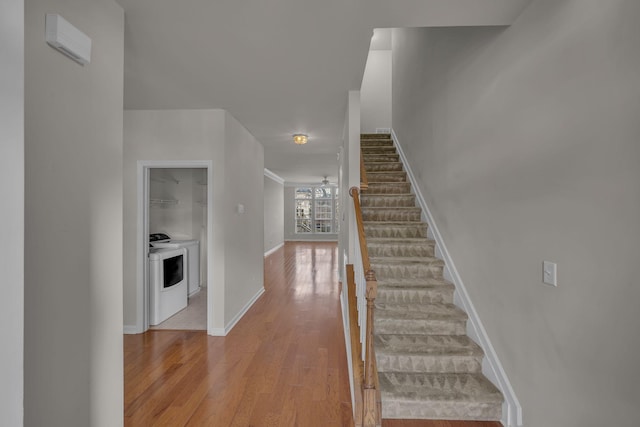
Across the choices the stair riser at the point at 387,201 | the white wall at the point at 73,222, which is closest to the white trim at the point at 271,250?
the stair riser at the point at 387,201

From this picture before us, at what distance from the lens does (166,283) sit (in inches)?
153

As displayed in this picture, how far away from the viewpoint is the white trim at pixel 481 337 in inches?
77.0

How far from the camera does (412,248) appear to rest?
3.32 m

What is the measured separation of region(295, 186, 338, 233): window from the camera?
1328 centimetres

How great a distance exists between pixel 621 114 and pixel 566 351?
3.85 feet

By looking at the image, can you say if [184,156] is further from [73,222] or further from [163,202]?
[73,222]

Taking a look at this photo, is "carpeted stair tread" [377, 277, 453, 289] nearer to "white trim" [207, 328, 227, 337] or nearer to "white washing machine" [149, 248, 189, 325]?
"white trim" [207, 328, 227, 337]

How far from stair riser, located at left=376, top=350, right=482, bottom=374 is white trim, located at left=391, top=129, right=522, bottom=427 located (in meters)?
0.10

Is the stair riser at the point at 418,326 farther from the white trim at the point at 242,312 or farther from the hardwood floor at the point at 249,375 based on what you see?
the white trim at the point at 242,312

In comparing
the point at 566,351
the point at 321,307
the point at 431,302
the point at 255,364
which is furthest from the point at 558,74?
the point at 321,307

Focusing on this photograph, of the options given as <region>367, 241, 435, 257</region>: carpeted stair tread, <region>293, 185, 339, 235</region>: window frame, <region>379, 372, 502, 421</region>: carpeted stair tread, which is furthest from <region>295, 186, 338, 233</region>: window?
<region>379, 372, 502, 421</region>: carpeted stair tread

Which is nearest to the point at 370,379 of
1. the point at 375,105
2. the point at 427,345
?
the point at 427,345

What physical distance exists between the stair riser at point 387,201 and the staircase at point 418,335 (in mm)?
91

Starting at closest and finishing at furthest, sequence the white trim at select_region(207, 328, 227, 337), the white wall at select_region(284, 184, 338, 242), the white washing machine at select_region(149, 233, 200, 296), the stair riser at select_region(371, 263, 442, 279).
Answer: the stair riser at select_region(371, 263, 442, 279)
the white trim at select_region(207, 328, 227, 337)
the white washing machine at select_region(149, 233, 200, 296)
the white wall at select_region(284, 184, 338, 242)
